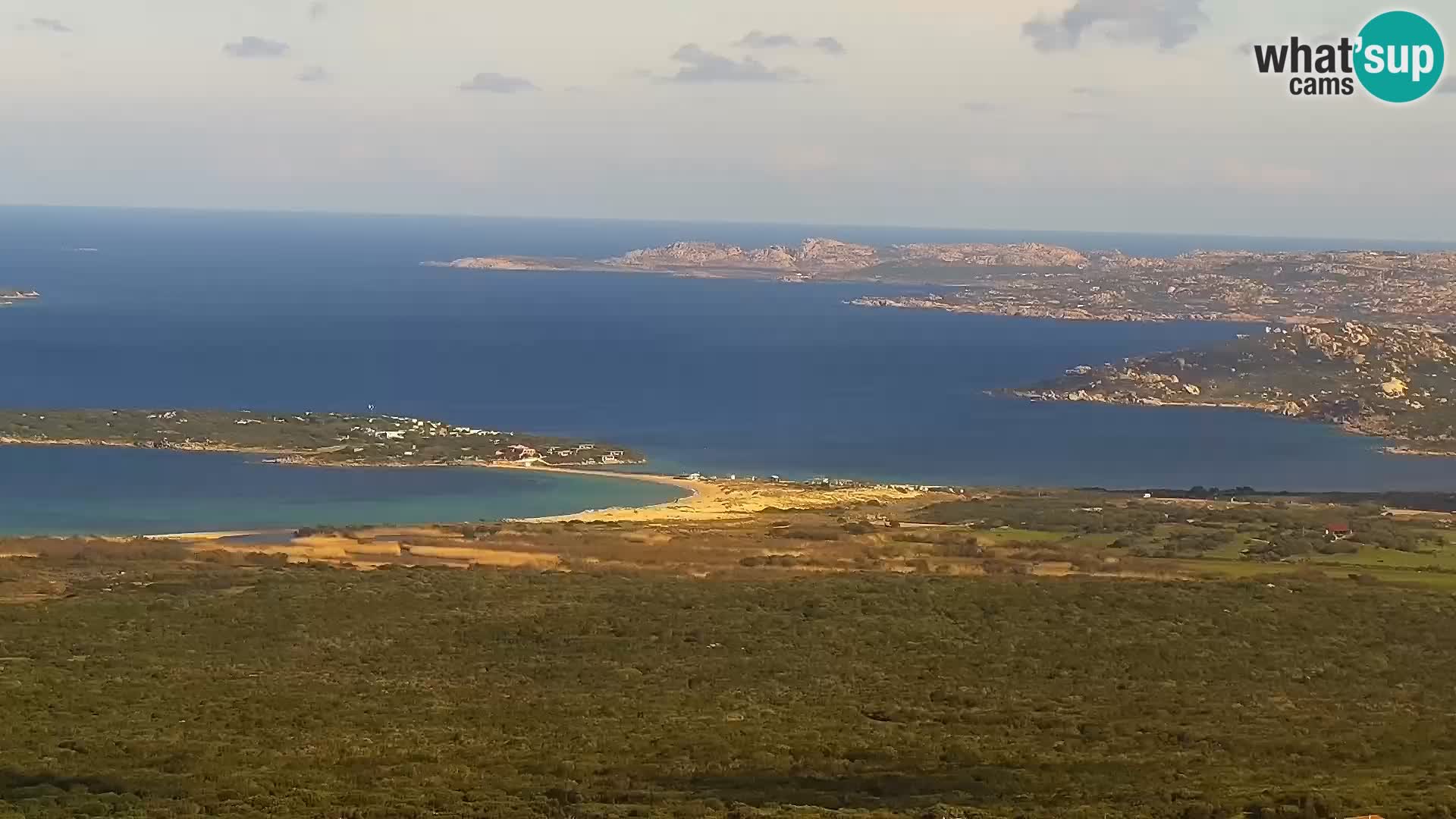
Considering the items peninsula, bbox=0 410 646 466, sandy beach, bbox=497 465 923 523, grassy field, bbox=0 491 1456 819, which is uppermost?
grassy field, bbox=0 491 1456 819

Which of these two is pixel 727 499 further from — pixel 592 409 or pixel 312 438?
pixel 592 409

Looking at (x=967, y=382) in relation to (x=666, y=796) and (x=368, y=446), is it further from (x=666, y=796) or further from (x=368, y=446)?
(x=666, y=796)

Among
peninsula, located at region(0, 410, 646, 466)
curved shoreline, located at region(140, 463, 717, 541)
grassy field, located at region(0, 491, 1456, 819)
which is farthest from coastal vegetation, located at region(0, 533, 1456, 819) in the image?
peninsula, located at region(0, 410, 646, 466)

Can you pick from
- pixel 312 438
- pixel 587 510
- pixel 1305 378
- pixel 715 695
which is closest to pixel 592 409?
pixel 312 438

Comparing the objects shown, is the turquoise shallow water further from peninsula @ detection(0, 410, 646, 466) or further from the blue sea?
peninsula @ detection(0, 410, 646, 466)

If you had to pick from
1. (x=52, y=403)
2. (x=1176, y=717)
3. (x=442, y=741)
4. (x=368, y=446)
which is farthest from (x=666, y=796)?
(x=52, y=403)

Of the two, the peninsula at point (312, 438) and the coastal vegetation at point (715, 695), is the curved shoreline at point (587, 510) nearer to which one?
the peninsula at point (312, 438)
